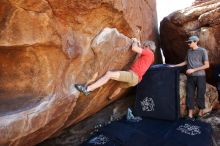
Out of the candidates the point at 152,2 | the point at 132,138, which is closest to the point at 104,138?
the point at 132,138

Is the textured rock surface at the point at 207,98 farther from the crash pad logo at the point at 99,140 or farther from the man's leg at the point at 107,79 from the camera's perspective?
the crash pad logo at the point at 99,140

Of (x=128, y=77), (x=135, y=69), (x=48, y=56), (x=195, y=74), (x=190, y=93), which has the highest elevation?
(x=48, y=56)

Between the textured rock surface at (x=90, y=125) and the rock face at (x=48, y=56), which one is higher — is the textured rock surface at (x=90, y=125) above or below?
below

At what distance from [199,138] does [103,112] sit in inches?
102

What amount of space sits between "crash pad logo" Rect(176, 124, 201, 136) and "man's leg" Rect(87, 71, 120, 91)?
6.23 feet

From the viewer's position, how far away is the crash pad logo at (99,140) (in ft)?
20.3

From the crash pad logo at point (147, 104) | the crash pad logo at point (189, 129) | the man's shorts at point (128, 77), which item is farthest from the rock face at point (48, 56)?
the crash pad logo at point (189, 129)

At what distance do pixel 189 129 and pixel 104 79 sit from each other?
2275mm

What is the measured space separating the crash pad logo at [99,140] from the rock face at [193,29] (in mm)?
4470

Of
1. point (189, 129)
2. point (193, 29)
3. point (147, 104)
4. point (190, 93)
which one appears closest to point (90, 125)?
point (147, 104)

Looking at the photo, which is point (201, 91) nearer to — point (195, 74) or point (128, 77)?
point (195, 74)

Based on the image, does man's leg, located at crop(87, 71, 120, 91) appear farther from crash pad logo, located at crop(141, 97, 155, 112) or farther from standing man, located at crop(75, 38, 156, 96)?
crash pad logo, located at crop(141, 97, 155, 112)

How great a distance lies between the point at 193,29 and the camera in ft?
30.8

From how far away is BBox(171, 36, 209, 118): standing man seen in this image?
7520 millimetres
